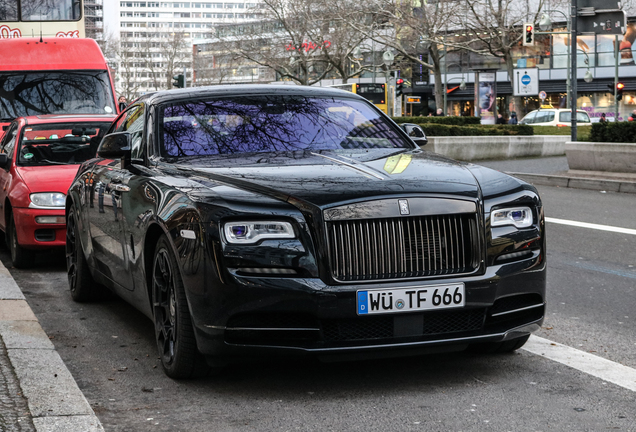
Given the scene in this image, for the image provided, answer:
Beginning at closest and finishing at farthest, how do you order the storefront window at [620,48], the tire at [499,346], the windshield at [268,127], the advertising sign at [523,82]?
the tire at [499,346], the windshield at [268,127], the advertising sign at [523,82], the storefront window at [620,48]

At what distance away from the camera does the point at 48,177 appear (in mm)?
9086

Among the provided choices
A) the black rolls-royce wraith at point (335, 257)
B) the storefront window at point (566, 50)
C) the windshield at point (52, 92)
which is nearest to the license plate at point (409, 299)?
the black rolls-royce wraith at point (335, 257)

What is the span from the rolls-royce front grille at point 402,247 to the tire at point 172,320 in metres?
0.83

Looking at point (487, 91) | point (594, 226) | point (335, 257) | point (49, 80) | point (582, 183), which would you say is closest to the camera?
point (335, 257)

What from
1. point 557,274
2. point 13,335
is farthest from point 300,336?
point 557,274

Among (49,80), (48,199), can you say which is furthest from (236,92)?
(49,80)

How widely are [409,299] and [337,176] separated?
28.3 inches

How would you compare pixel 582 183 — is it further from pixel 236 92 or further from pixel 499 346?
pixel 499 346

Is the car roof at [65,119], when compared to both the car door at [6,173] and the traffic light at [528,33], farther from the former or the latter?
the traffic light at [528,33]

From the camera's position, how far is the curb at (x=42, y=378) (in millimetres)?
4031

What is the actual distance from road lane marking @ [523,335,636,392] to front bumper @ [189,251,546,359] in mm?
681

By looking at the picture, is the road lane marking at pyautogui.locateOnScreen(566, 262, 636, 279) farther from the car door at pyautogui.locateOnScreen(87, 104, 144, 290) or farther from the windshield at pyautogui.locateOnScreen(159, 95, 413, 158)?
the car door at pyautogui.locateOnScreen(87, 104, 144, 290)

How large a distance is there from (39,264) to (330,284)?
19.3 ft

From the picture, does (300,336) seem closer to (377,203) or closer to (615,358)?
(377,203)
